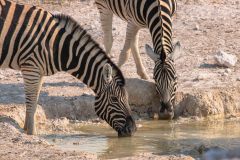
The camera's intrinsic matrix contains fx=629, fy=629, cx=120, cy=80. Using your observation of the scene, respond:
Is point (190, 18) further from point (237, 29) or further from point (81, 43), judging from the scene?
point (81, 43)

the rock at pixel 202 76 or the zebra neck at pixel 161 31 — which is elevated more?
the zebra neck at pixel 161 31

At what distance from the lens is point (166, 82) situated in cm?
938

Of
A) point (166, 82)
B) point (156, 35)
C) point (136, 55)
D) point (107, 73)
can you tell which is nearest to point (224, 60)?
point (136, 55)

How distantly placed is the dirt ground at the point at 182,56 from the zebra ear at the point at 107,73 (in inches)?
58.0

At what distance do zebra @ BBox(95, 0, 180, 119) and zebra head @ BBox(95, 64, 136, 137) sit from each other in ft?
3.71

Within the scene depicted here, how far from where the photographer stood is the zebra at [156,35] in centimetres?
939

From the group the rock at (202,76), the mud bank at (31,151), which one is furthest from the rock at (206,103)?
the mud bank at (31,151)

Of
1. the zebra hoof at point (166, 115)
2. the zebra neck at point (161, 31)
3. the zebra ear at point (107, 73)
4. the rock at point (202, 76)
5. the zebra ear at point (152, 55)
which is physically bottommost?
the zebra hoof at point (166, 115)

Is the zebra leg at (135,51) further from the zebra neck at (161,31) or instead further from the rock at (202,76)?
the zebra neck at (161,31)

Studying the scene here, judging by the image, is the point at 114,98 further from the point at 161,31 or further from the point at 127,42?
the point at 127,42

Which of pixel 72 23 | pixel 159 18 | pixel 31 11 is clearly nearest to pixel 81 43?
pixel 72 23

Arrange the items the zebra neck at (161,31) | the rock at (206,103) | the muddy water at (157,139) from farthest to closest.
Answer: the rock at (206,103)
the zebra neck at (161,31)
the muddy water at (157,139)

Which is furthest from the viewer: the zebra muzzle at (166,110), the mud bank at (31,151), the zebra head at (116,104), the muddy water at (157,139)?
the zebra muzzle at (166,110)

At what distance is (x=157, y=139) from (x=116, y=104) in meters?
0.82
